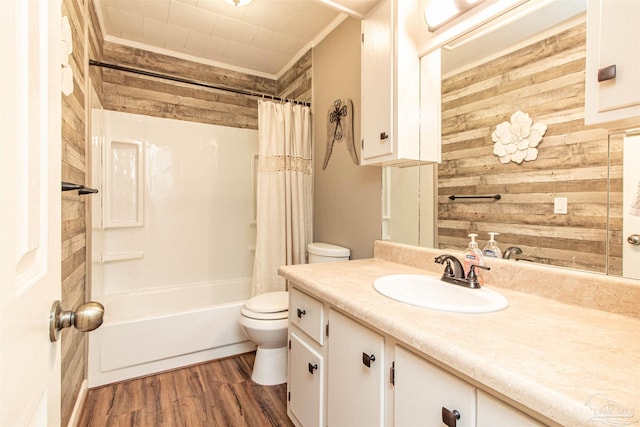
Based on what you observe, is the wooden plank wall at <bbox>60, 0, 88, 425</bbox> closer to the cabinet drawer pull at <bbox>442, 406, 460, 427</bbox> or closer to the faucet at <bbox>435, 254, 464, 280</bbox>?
the cabinet drawer pull at <bbox>442, 406, 460, 427</bbox>

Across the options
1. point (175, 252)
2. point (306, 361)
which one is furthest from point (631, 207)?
point (175, 252)

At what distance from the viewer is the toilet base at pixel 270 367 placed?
1.96 meters

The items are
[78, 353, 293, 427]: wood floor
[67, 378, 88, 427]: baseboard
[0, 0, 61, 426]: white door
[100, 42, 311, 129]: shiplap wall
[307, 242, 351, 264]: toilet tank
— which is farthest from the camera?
[100, 42, 311, 129]: shiplap wall

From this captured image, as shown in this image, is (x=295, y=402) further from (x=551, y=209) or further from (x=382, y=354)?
(x=551, y=209)

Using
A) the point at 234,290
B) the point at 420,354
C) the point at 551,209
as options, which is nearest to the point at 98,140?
the point at 234,290

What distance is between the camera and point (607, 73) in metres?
0.82

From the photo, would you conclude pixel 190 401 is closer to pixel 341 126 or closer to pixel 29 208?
pixel 29 208

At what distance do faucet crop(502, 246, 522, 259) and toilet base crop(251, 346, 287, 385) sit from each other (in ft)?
4.72

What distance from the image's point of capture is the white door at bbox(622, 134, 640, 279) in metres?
0.92

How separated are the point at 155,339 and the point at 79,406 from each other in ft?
1.54

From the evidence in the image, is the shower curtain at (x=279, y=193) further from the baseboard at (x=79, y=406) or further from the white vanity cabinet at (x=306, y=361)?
the baseboard at (x=79, y=406)

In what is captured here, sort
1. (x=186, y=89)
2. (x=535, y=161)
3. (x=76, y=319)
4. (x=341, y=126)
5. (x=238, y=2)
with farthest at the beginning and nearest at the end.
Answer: (x=186, y=89)
(x=341, y=126)
(x=238, y=2)
(x=535, y=161)
(x=76, y=319)

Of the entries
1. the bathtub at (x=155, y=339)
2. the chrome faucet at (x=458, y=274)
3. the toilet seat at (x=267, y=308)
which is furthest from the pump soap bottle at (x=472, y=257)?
the bathtub at (x=155, y=339)

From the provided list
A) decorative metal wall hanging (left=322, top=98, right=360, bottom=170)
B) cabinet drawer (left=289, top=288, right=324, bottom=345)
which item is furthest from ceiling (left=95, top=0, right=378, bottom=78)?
cabinet drawer (left=289, top=288, right=324, bottom=345)
